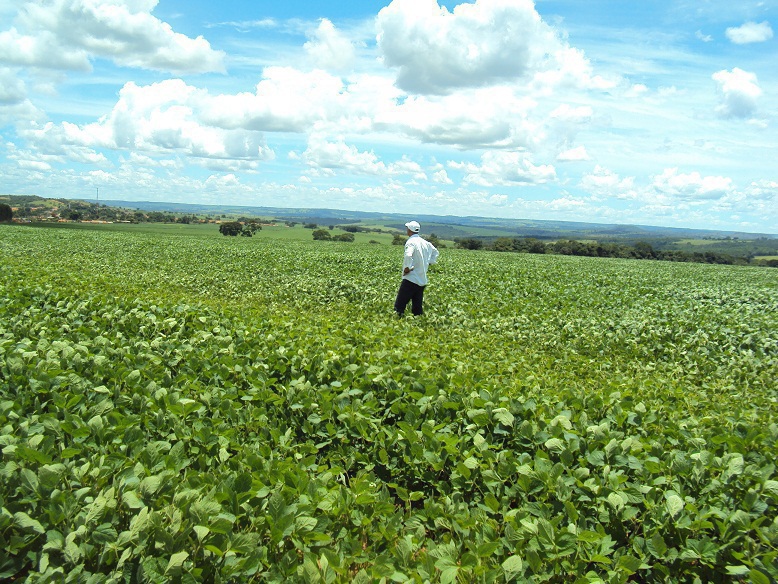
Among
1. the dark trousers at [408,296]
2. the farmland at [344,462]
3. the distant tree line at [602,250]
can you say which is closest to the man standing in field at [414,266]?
the dark trousers at [408,296]

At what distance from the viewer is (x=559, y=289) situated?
19.5 meters

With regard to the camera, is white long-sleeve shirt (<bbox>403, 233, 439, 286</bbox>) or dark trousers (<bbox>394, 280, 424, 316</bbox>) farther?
dark trousers (<bbox>394, 280, 424, 316</bbox>)

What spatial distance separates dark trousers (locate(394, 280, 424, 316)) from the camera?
41.4 ft

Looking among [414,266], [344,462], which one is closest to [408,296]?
[414,266]

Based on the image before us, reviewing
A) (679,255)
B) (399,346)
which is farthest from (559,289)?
(679,255)

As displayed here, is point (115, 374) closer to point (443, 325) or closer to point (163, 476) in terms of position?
point (163, 476)

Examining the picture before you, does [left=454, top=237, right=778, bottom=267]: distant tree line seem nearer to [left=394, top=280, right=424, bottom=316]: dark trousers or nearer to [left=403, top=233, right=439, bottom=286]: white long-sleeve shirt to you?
[left=394, top=280, right=424, bottom=316]: dark trousers

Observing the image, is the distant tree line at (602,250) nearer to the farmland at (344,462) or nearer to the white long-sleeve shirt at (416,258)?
the white long-sleeve shirt at (416,258)

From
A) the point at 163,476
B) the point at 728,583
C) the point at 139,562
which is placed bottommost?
the point at 728,583

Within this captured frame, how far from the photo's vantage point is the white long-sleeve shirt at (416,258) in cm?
1206

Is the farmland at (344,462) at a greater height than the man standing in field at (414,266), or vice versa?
the man standing in field at (414,266)

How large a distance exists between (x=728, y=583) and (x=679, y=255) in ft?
274

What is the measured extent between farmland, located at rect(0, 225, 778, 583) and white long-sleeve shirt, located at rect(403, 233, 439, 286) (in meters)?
3.45

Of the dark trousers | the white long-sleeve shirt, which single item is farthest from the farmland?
the dark trousers
